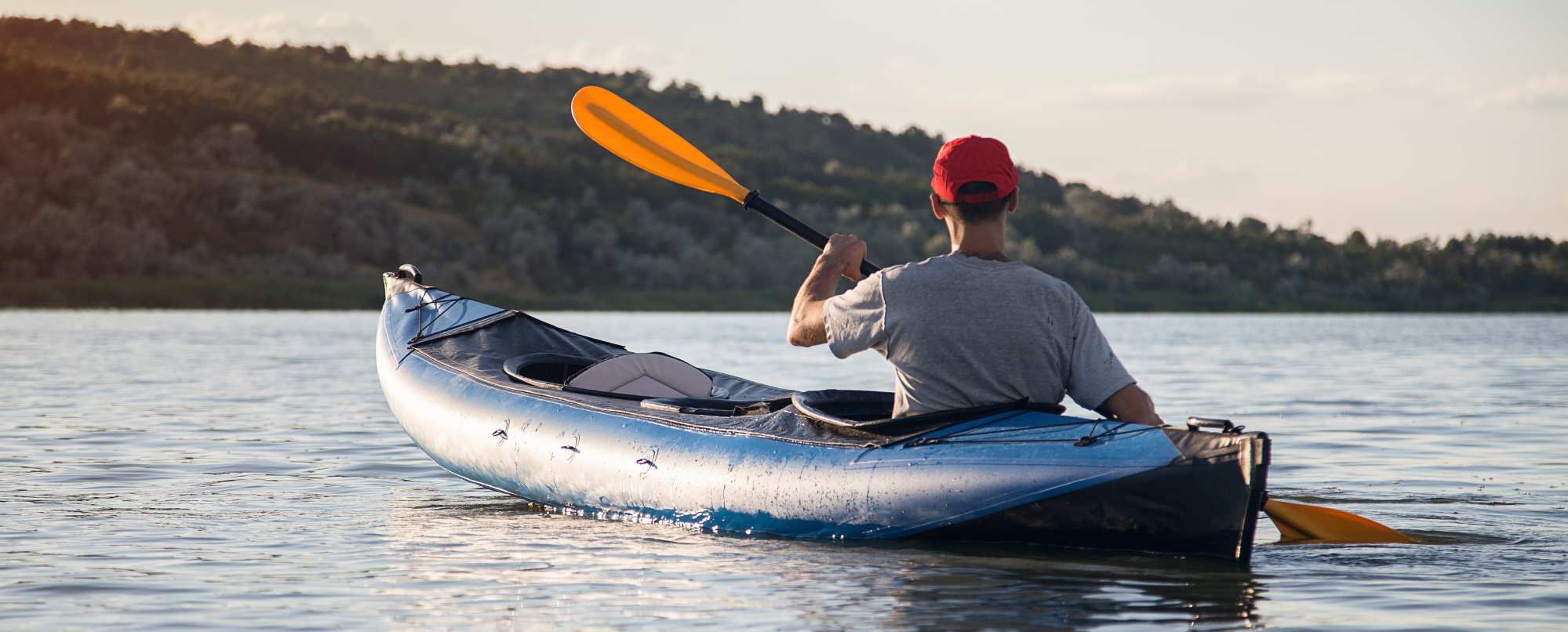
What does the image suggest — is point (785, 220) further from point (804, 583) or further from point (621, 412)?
point (804, 583)

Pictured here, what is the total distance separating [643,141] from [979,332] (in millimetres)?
3643

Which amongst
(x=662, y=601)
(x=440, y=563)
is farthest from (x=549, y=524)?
(x=662, y=601)

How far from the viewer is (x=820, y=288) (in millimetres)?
5746

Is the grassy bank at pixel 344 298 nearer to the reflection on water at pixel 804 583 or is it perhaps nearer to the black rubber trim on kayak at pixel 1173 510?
the reflection on water at pixel 804 583

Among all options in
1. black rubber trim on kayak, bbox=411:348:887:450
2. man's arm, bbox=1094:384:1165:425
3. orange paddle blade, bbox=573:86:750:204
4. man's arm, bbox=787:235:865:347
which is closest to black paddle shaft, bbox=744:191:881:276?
orange paddle blade, bbox=573:86:750:204

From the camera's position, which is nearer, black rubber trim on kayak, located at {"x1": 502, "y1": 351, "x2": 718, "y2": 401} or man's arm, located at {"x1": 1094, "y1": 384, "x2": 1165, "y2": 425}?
man's arm, located at {"x1": 1094, "y1": 384, "x2": 1165, "y2": 425}

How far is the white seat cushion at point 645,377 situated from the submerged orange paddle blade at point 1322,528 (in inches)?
123

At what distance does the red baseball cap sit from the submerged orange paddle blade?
1.78 meters

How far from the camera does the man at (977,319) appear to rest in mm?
5438

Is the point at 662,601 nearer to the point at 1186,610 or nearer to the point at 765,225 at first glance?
the point at 1186,610

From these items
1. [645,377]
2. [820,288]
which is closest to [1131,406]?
[820,288]

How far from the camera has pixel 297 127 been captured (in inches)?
2576

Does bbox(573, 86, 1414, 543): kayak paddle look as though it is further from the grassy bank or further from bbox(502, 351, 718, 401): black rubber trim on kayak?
the grassy bank

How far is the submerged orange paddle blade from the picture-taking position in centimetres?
626
